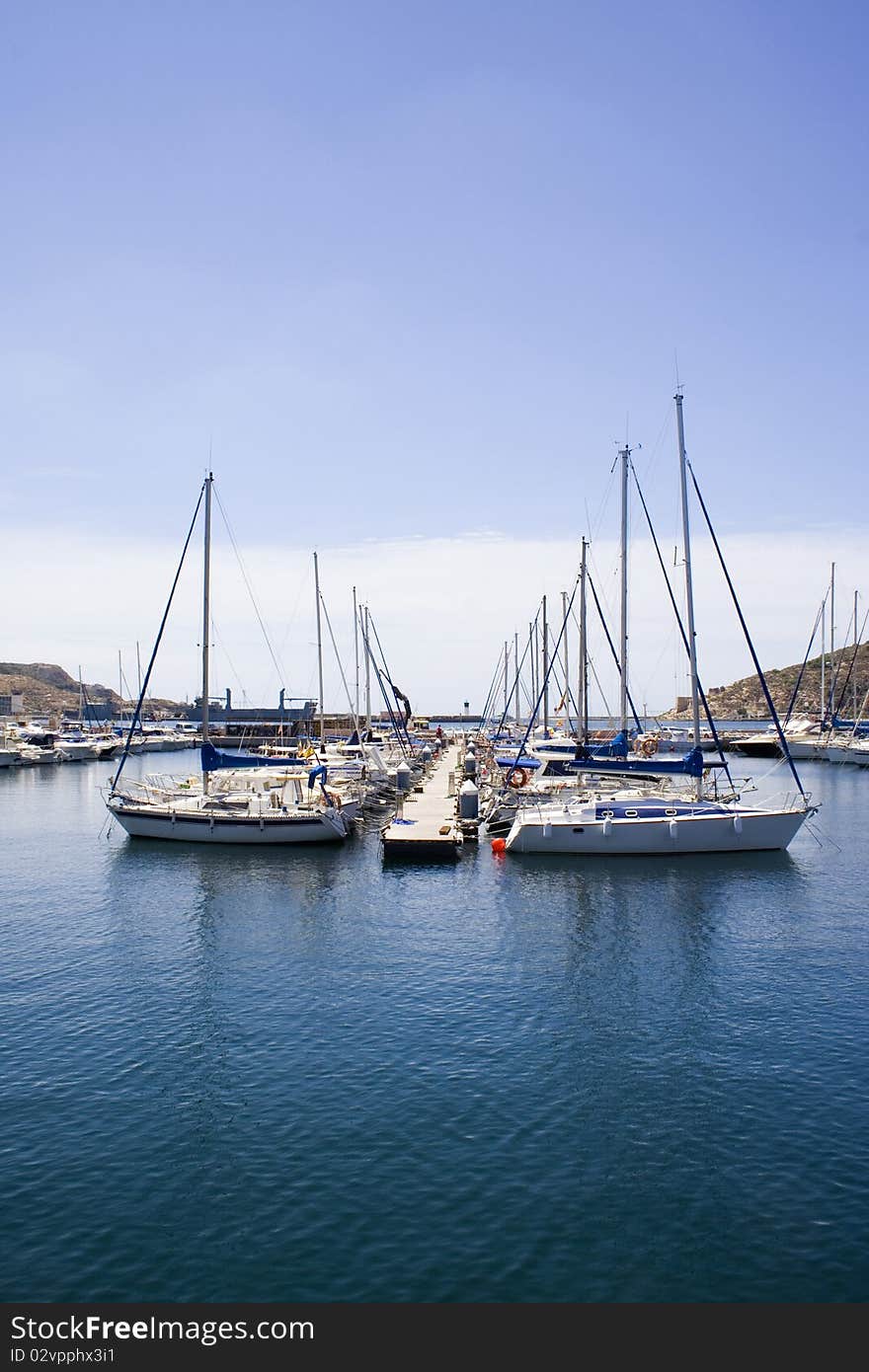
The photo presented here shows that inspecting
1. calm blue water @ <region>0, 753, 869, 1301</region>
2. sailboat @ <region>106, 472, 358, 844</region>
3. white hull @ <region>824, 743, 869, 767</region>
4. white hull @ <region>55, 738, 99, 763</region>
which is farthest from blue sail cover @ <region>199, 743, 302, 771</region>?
white hull @ <region>824, 743, 869, 767</region>

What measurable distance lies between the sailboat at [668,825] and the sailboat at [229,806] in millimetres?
10991

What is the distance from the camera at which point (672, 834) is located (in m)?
44.9

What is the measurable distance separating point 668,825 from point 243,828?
22327 mm

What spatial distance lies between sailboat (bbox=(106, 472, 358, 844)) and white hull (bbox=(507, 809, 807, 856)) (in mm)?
12269

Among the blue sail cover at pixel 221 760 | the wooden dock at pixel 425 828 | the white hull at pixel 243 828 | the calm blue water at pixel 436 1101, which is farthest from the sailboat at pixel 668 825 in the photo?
the blue sail cover at pixel 221 760

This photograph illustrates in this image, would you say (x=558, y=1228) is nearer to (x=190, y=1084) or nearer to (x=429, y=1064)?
(x=429, y=1064)

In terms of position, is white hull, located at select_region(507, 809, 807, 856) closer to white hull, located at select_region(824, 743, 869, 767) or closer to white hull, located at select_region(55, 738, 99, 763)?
white hull, located at select_region(824, 743, 869, 767)

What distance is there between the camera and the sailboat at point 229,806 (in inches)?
1929

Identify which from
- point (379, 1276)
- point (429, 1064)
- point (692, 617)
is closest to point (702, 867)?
point (692, 617)

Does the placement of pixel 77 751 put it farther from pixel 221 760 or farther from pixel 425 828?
pixel 425 828

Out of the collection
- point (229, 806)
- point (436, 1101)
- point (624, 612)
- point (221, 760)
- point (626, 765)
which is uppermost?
point (624, 612)

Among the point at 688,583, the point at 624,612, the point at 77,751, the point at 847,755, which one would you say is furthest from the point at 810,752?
the point at 77,751

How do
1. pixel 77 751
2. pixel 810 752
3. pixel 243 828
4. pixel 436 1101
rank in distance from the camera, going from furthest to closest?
pixel 77 751
pixel 810 752
pixel 243 828
pixel 436 1101

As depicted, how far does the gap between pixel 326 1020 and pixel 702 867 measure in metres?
25.2
